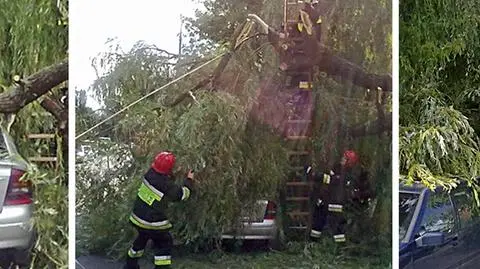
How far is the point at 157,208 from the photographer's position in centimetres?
271

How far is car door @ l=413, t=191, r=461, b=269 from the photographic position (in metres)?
3.02

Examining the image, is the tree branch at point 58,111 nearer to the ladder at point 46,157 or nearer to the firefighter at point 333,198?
the ladder at point 46,157

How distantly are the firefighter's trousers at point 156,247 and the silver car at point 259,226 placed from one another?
28cm

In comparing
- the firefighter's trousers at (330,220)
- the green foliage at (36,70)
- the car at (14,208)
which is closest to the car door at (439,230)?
the firefighter's trousers at (330,220)

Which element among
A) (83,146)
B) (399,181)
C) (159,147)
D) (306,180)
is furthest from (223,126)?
(399,181)

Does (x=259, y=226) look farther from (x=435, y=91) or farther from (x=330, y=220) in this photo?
(x=435, y=91)

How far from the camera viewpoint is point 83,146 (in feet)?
8.66

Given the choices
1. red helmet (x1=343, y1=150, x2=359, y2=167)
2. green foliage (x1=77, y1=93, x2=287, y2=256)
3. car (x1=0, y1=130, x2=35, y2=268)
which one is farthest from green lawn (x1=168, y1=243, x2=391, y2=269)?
car (x1=0, y1=130, x2=35, y2=268)

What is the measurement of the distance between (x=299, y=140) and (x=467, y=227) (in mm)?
1146

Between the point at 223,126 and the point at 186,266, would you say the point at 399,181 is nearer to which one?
the point at 223,126

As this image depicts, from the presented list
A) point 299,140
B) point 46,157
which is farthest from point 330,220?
point 46,157

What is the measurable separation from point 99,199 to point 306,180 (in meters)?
1.02

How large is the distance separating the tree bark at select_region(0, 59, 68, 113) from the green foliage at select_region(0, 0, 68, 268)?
27 millimetres

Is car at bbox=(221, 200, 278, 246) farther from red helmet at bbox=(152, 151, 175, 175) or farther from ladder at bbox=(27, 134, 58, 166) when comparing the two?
ladder at bbox=(27, 134, 58, 166)
